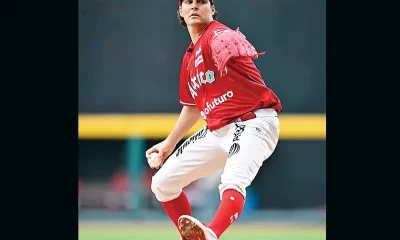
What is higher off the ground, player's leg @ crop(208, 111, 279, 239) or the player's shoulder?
the player's shoulder

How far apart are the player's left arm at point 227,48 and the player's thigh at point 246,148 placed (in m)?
0.33

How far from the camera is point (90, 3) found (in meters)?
→ 7.79

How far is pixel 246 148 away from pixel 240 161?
9 centimetres

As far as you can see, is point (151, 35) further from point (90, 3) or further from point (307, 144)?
point (307, 144)

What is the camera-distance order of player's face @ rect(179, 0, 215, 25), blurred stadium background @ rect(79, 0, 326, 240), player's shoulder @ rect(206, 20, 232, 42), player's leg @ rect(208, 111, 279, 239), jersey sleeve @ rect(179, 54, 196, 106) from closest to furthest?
1. player's leg @ rect(208, 111, 279, 239)
2. player's shoulder @ rect(206, 20, 232, 42)
3. player's face @ rect(179, 0, 215, 25)
4. jersey sleeve @ rect(179, 54, 196, 106)
5. blurred stadium background @ rect(79, 0, 326, 240)

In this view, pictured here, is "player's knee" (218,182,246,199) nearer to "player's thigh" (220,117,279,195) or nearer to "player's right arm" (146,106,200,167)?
"player's thigh" (220,117,279,195)

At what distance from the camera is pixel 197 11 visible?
13.2 feet

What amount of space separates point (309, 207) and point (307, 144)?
69 centimetres

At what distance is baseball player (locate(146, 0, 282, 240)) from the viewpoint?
147 inches

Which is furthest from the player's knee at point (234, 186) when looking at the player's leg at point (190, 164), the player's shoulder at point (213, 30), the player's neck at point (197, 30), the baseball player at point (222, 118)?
the player's neck at point (197, 30)

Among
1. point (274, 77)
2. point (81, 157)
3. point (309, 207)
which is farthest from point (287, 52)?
point (81, 157)

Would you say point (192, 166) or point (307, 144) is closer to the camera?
point (192, 166)

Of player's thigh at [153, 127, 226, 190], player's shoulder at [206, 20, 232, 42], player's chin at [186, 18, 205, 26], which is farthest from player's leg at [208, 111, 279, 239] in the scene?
player's chin at [186, 18, 205, 26]

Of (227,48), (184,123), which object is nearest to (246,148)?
(227,48)
